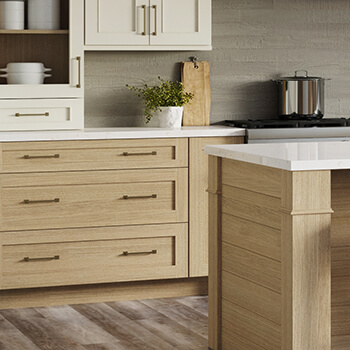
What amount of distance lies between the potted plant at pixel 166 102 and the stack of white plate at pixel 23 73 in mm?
643

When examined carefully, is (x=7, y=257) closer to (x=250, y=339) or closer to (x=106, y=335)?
(x=106, y=335)

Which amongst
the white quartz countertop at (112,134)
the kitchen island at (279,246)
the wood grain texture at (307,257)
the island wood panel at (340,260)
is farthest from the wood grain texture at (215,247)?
the white quartz countertop at (112,134)

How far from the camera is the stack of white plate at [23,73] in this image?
4.18 metres

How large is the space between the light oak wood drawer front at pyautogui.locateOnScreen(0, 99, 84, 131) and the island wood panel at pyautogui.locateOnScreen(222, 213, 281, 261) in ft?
4.94

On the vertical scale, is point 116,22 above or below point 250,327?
above

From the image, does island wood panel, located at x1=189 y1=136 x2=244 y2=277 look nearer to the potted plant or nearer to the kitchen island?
the potted plant

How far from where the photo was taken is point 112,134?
4.03 m

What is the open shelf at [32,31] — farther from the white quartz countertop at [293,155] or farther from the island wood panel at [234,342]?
the island wood panel at [234,342]

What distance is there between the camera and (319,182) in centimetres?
245

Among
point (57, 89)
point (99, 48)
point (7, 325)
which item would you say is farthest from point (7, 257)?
point (99, 48)

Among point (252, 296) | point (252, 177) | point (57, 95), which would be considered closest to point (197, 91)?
point (57, 95)

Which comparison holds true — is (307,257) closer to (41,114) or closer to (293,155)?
(293,155)

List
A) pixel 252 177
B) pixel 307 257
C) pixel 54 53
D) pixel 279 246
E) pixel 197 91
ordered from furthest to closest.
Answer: pixel 197 91 → pixel 54 53 → pixel 252 177 → pixel 279 246 → pixel 307 257

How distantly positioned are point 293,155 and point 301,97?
227 cm
